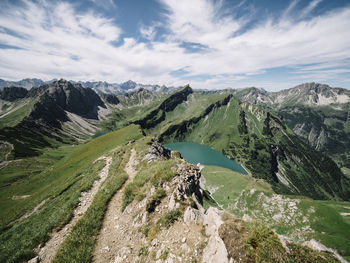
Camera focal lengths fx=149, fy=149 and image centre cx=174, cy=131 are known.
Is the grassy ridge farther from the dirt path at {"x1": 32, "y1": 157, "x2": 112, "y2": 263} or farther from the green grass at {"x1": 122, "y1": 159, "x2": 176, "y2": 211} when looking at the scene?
the dirt path at {"x1": 32, "y1": 157, "x2": 112, "y2": 263}

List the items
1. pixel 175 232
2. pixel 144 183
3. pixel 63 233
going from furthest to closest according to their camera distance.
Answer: pixel 144 183
pixel 63 233
pixel 175 232

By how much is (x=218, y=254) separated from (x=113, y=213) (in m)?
11.8

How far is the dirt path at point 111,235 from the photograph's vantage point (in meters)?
11.4

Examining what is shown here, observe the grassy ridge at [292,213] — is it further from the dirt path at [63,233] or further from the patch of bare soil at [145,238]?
the dirt path at [63,233]

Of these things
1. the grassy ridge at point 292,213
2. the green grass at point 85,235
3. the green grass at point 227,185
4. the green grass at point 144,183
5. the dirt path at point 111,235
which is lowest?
the green grass at point 227,185

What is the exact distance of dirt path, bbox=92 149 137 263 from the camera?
37.5ft

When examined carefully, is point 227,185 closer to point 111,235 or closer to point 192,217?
point 192,217

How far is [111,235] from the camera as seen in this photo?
13203mm

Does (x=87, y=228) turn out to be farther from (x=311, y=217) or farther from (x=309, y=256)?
(x=311, y=217)

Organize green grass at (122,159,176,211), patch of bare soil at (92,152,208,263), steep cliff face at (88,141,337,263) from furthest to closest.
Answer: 1. green grass at (122,159,176,211)
2. patch of bare soil at (92,152,208,263)
3. steep cliff face at (88,141,337,263)

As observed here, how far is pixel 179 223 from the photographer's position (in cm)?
1194

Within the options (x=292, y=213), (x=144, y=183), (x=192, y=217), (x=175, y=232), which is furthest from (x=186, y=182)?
(x=292, y=213)

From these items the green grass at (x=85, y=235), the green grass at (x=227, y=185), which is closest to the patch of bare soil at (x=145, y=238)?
the green grass at (x=85, y=235)

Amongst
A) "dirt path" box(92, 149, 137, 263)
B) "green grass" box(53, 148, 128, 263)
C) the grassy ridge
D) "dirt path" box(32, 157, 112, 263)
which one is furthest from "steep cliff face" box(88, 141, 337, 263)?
the grassy ridge
